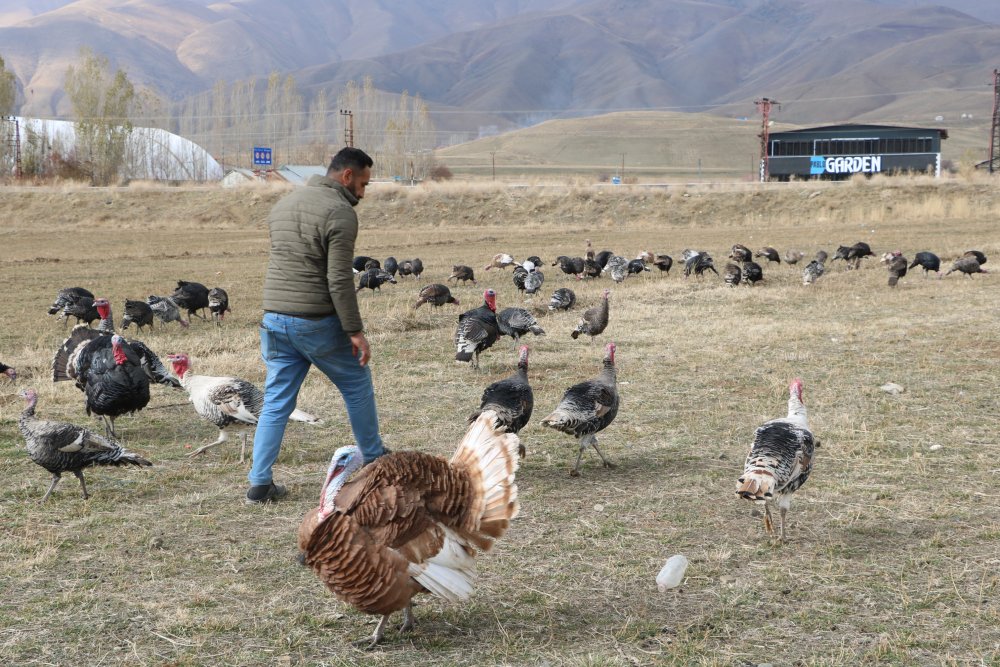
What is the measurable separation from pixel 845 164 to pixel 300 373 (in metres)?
71.7

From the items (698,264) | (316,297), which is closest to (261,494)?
(316,297)

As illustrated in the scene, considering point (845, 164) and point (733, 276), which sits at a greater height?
point (845, 164)

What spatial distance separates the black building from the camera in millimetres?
71125

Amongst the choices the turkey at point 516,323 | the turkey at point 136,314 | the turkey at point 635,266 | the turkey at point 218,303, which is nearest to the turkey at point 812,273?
the turkey at point 635,266

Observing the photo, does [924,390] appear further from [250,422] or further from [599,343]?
[250,422]

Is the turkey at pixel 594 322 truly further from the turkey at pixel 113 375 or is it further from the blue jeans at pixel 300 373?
the blue jeans at pixel 300 373

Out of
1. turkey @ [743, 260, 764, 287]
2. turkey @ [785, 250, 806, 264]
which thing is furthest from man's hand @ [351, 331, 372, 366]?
→ turkey @ [785, 250, 806, 264]

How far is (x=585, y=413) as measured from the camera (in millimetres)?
7734

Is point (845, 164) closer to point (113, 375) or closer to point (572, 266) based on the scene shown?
point (572, 266)

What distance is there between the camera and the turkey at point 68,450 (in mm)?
7027

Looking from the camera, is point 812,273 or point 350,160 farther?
point 812,273

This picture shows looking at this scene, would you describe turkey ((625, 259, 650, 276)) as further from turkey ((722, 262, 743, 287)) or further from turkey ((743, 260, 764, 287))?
turkey ((743, 260, 764, 287))

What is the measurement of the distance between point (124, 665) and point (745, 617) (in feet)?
10.8

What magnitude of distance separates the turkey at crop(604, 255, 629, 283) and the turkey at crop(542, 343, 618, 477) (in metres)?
14.4
